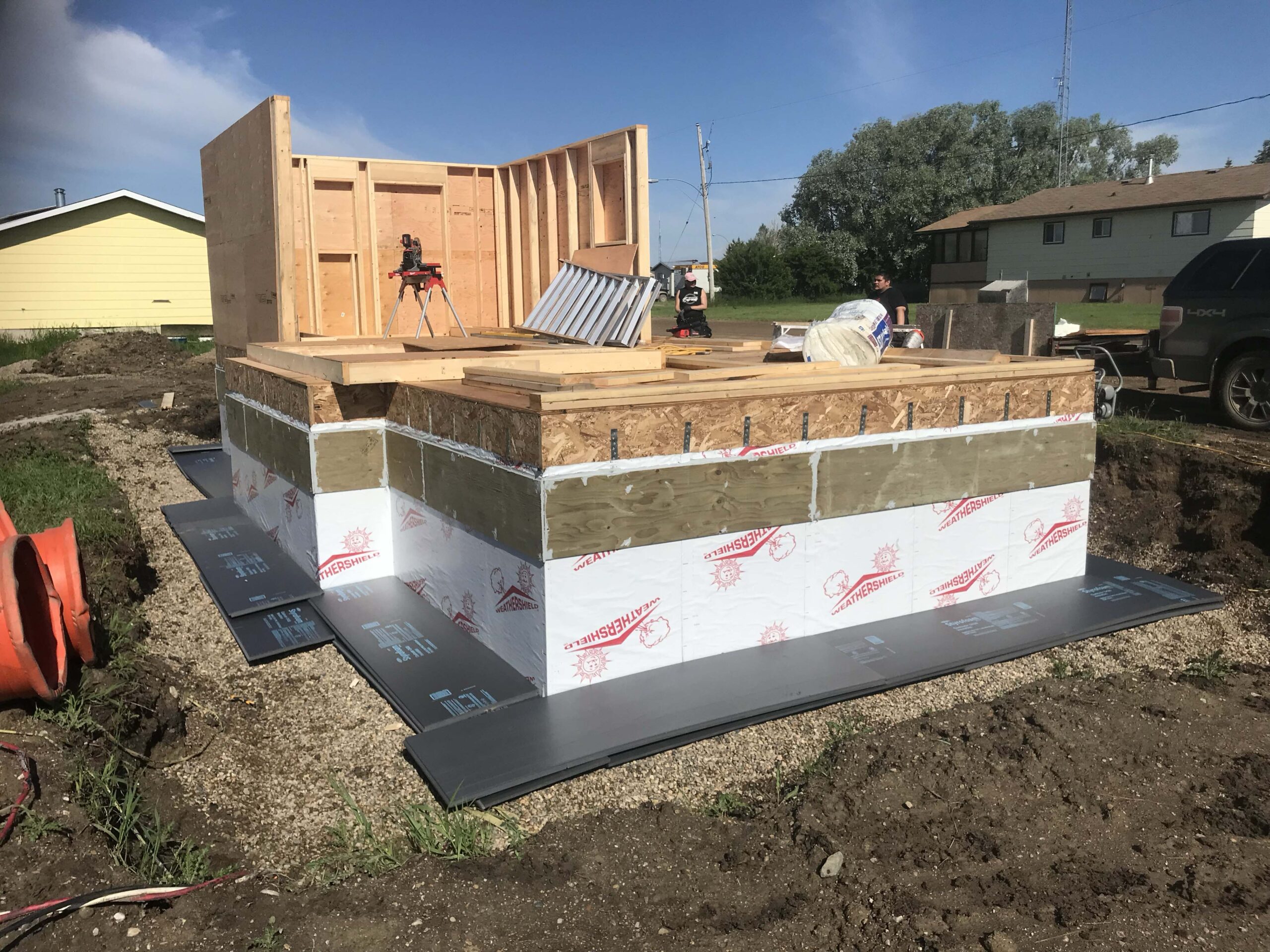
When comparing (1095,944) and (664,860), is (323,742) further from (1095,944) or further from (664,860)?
(1095,944)

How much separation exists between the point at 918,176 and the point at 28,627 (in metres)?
54.7

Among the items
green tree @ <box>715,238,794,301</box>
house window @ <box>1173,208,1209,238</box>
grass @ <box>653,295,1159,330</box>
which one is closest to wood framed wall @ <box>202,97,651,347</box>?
grass @ <box>653,295,1159,330</box>

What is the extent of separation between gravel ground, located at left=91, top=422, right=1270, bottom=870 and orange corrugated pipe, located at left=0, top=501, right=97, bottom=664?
63 cm

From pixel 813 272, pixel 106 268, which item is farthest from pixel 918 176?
pixel 106 268

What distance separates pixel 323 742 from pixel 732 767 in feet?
6.48

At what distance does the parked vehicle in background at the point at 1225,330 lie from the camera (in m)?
9.10

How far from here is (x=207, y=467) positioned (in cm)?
1034

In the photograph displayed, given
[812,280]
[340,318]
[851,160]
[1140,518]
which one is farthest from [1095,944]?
[851,160]

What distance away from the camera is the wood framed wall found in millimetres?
8117

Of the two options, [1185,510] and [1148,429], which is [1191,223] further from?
[1185,510]

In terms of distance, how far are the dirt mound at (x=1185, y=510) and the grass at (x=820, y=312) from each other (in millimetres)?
8627

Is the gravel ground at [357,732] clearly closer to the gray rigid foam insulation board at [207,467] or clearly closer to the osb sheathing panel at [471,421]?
the osb sheathing panel at [471,421]

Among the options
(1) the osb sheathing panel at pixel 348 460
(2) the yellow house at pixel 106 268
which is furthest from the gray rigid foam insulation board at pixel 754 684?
(2) the yellow house at pixel 106 268

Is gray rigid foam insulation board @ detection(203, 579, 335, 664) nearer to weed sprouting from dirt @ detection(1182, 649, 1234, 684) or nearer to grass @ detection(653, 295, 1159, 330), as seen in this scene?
weed sprouting from dirt @ detection(1182, 649, 1234, 684)
